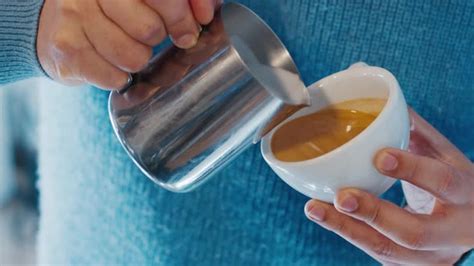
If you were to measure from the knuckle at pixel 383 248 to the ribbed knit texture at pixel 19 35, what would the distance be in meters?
→ 0.29

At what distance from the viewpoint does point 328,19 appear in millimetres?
627

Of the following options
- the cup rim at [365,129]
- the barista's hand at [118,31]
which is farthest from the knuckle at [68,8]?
the cup rim at [365,129]

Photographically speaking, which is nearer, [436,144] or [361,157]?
[361,157]

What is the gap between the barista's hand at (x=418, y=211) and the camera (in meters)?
0.51

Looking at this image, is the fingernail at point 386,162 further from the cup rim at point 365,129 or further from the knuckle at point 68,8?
the knuckle at point 68,8

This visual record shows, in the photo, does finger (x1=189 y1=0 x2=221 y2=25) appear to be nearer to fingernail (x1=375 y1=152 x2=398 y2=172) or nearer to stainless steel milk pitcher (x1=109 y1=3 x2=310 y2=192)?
stainless steel milk pitcher (x1=109 y1=3 x2=310 y2=192)

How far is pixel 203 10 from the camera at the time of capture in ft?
1.61

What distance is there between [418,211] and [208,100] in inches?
9.1

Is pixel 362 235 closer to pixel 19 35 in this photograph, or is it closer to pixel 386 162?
pixel 386 162

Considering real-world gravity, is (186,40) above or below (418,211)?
above

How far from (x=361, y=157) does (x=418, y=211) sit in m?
0.15

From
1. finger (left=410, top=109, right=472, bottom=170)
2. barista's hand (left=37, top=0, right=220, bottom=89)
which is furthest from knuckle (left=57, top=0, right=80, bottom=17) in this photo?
finger (left=410, top=109, right=472, bottom=170)

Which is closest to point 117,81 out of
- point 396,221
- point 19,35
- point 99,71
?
point 99,71

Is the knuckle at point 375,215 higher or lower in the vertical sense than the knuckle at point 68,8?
lower
